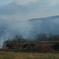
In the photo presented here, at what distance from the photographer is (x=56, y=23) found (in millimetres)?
116125

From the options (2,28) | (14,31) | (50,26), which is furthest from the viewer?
(50,26)

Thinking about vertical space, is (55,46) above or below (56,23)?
below

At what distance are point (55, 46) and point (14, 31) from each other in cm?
4532

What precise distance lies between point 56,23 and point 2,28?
4195cm

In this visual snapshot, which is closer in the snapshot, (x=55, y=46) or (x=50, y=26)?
(x=55, y=46)

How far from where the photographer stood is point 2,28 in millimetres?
85250

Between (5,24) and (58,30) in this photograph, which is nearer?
(5,24)

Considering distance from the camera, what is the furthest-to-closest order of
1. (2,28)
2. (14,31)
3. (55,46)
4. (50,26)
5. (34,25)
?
(50,26)
(34,25)
(2,28)
(14,31)
(55,46)

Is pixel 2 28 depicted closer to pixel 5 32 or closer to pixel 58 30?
pixel 5 32

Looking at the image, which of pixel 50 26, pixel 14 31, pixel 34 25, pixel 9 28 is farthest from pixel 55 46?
pixel 50 26

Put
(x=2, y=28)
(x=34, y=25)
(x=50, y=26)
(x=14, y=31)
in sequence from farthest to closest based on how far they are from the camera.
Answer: (x=50, y=26) → (x=34, y=25) → (x=2, y=28) → (x=14, y=31)

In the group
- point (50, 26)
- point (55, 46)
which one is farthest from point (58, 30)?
point (55, 46)

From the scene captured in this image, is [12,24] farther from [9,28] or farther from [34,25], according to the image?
[34,25]

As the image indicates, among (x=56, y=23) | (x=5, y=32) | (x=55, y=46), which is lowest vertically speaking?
(x=55, y=46)
